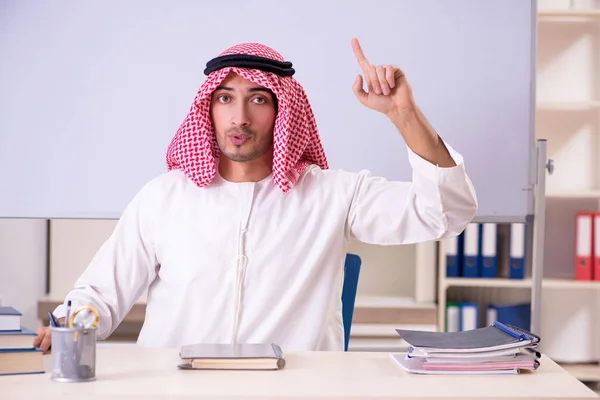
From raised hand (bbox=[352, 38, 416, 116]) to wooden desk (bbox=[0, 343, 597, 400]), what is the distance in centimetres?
66

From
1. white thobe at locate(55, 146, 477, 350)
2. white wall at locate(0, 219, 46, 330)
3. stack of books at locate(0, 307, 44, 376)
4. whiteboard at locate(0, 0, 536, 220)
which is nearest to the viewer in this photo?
stack of books at locate(0, 307, 44, 376)

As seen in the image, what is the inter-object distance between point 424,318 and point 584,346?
976 millimetres

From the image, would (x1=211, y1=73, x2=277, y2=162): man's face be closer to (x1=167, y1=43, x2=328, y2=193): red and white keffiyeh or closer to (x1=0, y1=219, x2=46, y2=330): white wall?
(x1=167, y1=43, x2=328, y2=193): red and white keffiyeh

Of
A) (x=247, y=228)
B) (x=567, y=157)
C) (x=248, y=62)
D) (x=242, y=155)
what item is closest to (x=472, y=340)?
(x=247, y=228)

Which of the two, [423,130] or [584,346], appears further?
[584,346]

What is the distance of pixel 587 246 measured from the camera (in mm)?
4133

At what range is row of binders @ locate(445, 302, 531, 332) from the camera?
4.21 meters

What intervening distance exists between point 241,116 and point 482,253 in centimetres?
A: 227

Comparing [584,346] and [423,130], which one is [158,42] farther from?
[584,346]

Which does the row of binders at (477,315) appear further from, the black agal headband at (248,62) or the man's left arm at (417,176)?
the black agal headband at (248,62)

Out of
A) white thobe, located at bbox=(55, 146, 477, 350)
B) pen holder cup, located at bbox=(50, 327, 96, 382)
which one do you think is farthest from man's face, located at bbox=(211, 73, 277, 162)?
pen holder cup, located at bbox=(50, 327, 96, 382)

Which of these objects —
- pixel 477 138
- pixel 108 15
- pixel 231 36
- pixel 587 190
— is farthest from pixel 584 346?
pixel 108 15

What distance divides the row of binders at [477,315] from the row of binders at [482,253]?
164 millimetres

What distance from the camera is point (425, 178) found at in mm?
2020
